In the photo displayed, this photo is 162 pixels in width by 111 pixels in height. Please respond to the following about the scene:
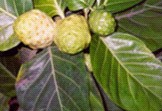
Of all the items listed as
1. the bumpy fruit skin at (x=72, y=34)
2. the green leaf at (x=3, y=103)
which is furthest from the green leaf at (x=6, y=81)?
the bumpy fruit skin at (x=72, y=34)

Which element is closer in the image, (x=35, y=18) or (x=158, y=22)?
(x=35, y=18)

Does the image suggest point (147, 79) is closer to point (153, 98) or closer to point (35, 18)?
point (153, 98)

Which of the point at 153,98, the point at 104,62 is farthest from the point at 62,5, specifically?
the point at 153,98

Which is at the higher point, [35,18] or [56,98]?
[35,18]

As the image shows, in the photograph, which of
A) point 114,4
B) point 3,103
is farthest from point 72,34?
point 3,103

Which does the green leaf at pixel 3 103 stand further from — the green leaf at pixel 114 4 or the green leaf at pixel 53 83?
the green leaf at pixel 114 4

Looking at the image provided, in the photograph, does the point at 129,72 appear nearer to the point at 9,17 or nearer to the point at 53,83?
the point at 53,83
